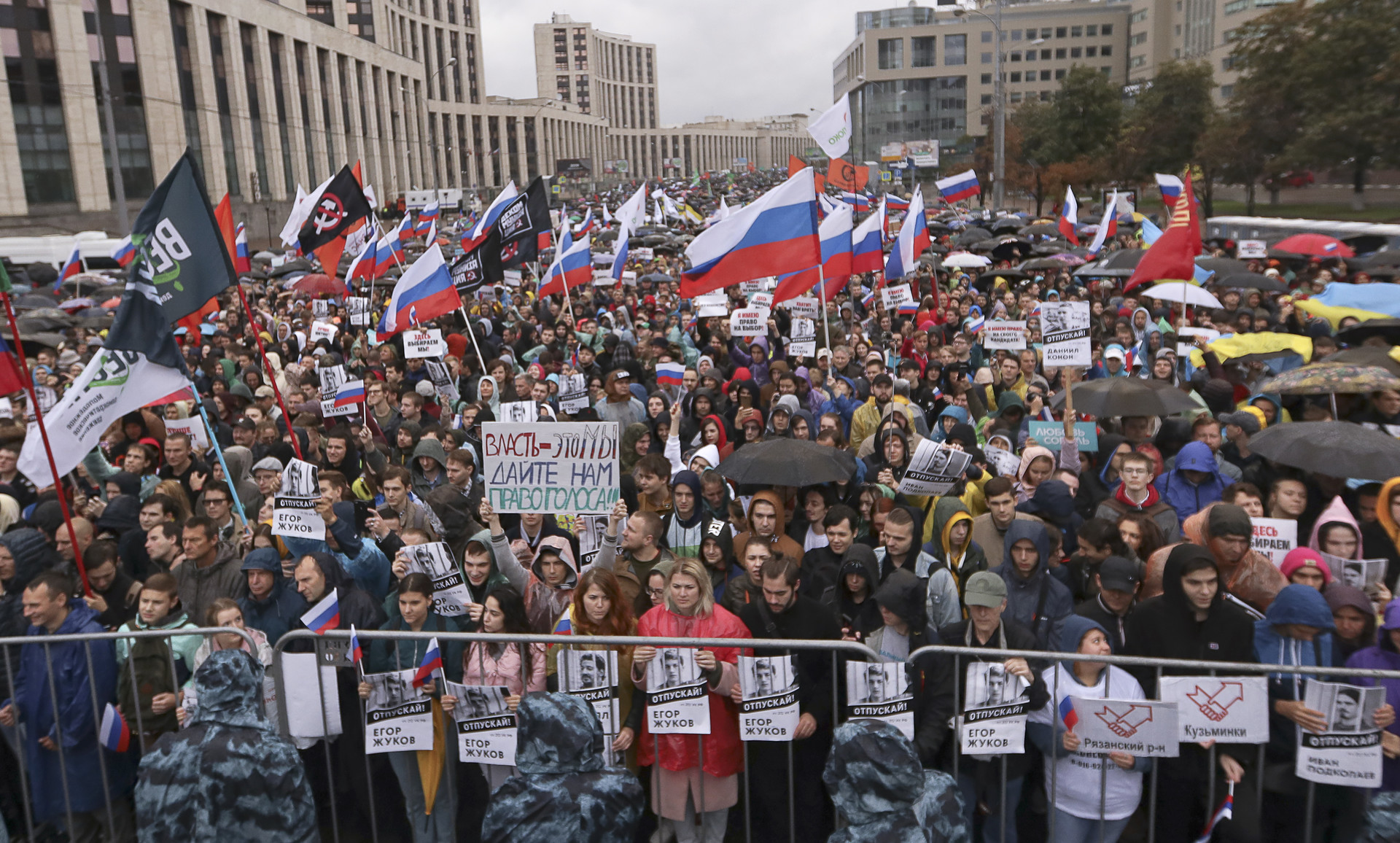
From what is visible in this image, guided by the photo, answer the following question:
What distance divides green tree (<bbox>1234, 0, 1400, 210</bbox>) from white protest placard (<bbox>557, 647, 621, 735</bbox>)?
37925mm

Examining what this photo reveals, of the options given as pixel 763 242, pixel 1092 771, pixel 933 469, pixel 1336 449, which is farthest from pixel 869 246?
pixel 1092 771

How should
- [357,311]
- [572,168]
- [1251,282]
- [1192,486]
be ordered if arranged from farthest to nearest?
[572,168], [357,311], [1251,282], [1192,486]

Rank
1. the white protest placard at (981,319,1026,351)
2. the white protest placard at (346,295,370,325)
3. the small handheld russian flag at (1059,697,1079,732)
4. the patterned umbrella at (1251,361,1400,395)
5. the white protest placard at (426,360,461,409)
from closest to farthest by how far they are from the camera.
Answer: the small handheld russian flag at (1059,697,1079,732) < the patterned umbrella at (1251,361,1400,395) < the white protest placard at (981,319,1026,351) < the white protest placard at (426,360,461,409) < the white protest placard at (346,295,370,325)

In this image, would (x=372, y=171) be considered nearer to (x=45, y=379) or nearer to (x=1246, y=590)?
(x=45, y=379)

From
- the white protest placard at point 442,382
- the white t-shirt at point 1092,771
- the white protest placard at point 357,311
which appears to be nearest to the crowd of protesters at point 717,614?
the white t-shirt at point 1092,771

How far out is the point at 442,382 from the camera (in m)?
11.5

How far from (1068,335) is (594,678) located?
19.8ft

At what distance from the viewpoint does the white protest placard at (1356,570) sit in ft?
16.4

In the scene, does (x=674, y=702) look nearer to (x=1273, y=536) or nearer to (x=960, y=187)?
(x=1273, y=536)

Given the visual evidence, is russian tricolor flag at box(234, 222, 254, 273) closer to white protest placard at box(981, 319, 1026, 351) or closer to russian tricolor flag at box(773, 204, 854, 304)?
russian tricolor flag at box(773, 204, 854, 304)

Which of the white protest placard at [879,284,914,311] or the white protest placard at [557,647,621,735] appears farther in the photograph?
the white protest placard at [879,284,914,311]

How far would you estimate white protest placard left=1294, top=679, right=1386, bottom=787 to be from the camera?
149 inches

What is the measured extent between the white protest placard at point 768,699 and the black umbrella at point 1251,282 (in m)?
13.5

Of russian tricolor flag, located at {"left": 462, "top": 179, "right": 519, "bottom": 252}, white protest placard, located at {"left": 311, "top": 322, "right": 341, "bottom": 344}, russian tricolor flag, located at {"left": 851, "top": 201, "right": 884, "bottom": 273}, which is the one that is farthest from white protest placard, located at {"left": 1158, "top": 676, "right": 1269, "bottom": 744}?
white protest placard, located at {"left": 311, "top": 322, "right": 341, "bottom": 344}
